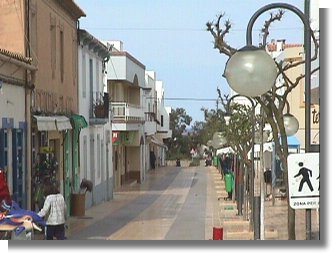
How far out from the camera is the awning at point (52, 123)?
15.6m

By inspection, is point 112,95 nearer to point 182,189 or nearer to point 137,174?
point 182,189

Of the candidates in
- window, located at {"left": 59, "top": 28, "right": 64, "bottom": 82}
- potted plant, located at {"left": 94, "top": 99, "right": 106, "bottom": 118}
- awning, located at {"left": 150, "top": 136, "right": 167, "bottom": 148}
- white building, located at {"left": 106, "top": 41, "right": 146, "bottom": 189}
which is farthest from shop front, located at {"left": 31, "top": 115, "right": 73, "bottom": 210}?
awning, located at {"left": 150, "top": 136, "right": 167, "bottom": 148}

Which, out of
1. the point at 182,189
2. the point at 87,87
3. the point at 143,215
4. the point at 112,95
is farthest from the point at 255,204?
the point at 182,189

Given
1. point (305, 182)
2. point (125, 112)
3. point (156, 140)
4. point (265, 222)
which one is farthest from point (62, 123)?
point (156, 140)

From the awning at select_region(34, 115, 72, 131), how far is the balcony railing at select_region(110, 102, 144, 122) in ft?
34.7

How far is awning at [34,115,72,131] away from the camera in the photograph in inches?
614

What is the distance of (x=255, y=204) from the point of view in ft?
43.1

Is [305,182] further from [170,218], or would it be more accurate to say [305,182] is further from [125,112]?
[125,112]

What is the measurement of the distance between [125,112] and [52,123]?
14867 millimetres

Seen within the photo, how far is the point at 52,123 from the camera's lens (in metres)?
16.5

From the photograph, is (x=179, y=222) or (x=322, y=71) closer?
(x=322, y=71)

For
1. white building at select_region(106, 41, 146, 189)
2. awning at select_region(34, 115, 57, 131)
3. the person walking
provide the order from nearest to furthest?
the person walking
awning at select_region(34, 115, 57, 131)
white building at select_region(106, 41, 146, 189)

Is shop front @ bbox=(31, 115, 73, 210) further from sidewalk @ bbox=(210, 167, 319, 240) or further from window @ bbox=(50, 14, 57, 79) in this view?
sidewalk @ bbox=(210, 167, 319, 240)

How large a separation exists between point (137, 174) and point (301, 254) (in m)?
32.9
